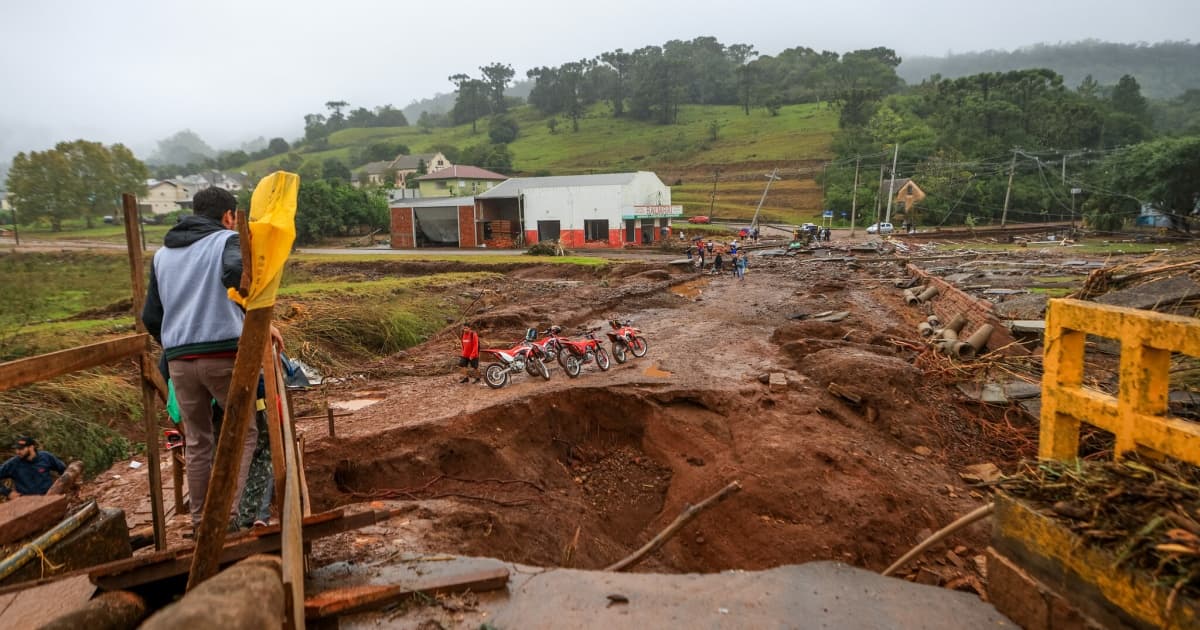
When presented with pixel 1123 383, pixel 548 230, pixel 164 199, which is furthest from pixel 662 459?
pixel 164 199

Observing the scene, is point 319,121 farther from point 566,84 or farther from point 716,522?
point 716,522

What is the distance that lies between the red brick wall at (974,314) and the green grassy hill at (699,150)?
44.0 meters

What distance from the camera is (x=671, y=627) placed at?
2916mm

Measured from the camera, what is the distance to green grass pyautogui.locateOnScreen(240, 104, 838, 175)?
80438 millimetres

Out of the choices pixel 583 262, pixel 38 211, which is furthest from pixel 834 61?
pixel 38 211

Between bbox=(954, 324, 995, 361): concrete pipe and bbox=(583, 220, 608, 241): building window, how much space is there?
110 feet

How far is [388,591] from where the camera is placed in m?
2.95

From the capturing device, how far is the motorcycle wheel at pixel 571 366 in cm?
889

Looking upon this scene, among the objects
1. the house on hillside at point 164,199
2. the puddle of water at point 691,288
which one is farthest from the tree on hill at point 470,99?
the puddle of water at point 691,288

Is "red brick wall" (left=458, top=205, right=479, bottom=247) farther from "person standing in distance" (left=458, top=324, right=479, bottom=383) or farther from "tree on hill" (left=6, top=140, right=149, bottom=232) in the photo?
"person standing in distance" (left=458, top=324, right=479, bottom=383)

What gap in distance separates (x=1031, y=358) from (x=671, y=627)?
7.25 metres

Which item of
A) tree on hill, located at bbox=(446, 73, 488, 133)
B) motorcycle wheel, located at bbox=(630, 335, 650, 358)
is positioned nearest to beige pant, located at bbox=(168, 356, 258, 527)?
motorcycle wheel, located at bbox=(630, 335, 650, 358)

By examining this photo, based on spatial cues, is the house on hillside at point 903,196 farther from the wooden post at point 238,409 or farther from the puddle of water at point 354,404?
the wooden post at point 238,409

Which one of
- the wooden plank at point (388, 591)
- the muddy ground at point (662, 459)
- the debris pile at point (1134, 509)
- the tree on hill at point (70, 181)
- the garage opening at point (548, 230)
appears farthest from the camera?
the tree on hill at point (70, 181)
